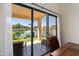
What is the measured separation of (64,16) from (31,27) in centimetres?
43

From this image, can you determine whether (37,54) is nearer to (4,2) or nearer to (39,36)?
(39,36)

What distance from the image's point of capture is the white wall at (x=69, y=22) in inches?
52.6

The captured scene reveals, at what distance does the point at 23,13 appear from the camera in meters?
1.36

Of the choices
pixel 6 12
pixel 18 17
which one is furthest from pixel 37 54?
pixel 6 12

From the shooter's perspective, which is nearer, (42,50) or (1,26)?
(1,26)

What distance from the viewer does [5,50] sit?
1320 millimetres

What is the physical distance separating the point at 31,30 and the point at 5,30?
1.04 feet

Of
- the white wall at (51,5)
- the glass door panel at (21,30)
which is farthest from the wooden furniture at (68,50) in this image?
the white wall at (51,5)

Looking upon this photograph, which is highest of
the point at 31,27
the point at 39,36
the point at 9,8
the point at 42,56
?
the point at 9,8

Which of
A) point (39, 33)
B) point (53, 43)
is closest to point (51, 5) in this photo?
point (39, 33)

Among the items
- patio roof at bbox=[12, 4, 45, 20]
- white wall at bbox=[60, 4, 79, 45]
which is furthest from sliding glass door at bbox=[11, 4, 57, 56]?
white wall at bbox=[60, 4, 79, 45]

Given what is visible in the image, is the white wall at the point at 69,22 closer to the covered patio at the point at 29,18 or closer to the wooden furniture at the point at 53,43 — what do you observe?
the wooden furniture at the point at 53,43

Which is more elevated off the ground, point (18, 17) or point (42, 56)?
point (18, 17)

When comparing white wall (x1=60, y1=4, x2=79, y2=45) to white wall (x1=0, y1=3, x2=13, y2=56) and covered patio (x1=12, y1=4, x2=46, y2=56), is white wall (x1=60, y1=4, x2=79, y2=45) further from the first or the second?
white wall (x1=0, y1=3, x2=13, y2=56)
